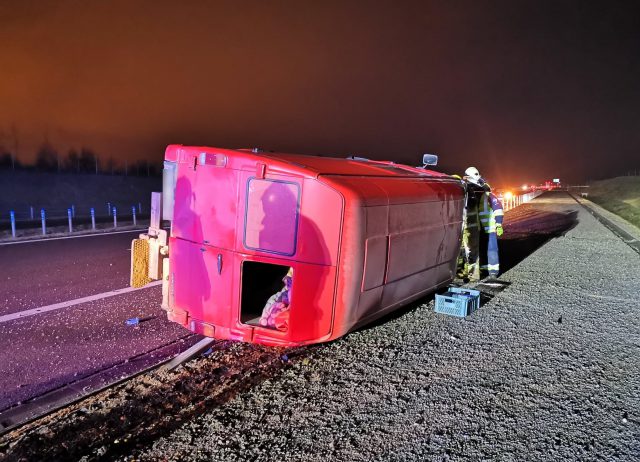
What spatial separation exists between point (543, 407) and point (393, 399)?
140 centimetres

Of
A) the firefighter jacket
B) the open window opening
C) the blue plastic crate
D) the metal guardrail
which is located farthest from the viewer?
the metal guardrail

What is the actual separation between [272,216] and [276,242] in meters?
0.27

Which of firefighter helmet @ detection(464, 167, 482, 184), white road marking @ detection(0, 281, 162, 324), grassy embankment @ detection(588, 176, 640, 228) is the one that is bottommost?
white road marking @ detection(0, 281, 162, 324)

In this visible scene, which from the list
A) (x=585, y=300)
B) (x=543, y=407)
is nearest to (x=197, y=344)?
(x=543, y=407)

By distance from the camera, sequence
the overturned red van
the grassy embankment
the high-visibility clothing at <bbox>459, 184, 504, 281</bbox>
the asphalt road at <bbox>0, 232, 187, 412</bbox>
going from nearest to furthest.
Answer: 1. the overturned red van
2. the asphalt road at <bbox>0, 232, 187, 412</bbox>
3. the high-visibility clothing at <bbox>459, 184, 504, 281</bbox>
4. the grassy embankment

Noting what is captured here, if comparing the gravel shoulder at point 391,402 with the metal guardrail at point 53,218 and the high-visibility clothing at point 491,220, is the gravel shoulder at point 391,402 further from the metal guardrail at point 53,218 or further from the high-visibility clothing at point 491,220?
the metal guardrail at point 53,218

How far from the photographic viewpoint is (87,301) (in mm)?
7996

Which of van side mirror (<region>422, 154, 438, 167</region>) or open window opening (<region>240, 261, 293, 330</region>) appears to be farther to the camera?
van side mirror (<region>422, 154, 438, 167</region>)

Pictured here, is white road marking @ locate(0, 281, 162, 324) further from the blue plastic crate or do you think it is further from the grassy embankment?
the grassy embankment

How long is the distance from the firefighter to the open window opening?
4.68m

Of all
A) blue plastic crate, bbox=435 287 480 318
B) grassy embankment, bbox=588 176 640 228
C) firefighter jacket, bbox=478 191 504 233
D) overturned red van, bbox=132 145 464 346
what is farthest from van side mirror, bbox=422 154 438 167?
grassy embankment, bbox=588 176 640 228

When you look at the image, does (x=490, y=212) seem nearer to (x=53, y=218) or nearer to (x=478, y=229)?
(x=478, y=229)

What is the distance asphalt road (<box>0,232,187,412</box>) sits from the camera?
16.9 ft

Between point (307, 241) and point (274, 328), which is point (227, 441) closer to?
point (274, 328)
